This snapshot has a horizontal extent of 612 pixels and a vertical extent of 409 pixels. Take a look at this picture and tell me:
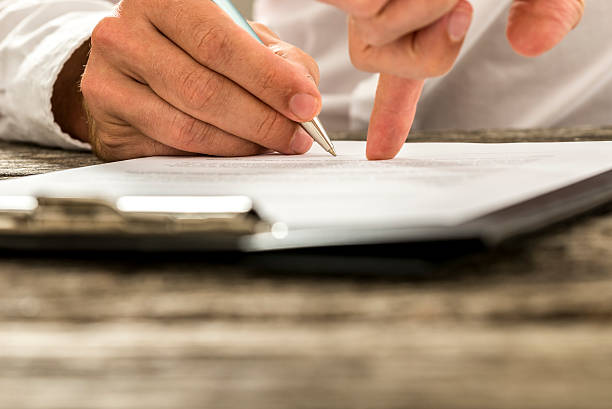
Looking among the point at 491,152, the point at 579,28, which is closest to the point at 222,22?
the point at 491,152

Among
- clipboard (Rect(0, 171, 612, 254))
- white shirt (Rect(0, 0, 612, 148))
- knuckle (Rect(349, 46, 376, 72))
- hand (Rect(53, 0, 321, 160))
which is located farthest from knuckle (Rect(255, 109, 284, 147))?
white shirt (Rect(0, 0, 612, 148))

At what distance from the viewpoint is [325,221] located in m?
0.17

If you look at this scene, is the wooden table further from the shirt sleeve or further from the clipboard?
the shirt sleeve

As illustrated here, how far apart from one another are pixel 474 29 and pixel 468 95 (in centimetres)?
11

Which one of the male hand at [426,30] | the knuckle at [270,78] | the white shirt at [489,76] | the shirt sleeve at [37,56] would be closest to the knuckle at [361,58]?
the male hand at [426,30]

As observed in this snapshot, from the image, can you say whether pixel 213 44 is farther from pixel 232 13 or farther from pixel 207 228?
pixel 207 228

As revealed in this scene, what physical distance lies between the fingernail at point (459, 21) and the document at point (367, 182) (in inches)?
2.8

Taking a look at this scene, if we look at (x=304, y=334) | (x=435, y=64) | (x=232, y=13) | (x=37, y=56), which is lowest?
(x=304, y=334)

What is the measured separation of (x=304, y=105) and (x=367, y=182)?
0.21 m

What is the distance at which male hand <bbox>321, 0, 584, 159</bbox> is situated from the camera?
0.32 meters

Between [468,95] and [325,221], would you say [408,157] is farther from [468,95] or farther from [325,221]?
[468,95]

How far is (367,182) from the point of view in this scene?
257 millimetres

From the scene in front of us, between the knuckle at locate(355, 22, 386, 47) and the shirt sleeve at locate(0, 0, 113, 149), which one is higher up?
the shirt sleeve at locate(0, 0, 113, 149)

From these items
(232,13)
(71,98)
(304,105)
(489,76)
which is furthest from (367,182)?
(489,76)
